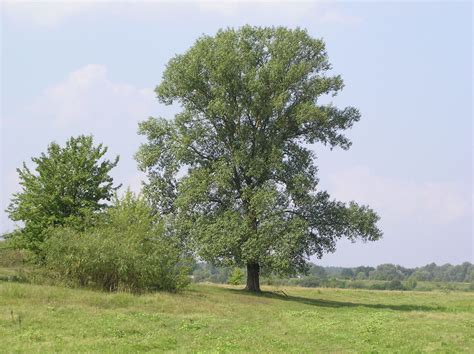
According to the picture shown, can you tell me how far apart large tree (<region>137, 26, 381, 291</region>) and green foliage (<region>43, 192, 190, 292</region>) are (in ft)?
15.7

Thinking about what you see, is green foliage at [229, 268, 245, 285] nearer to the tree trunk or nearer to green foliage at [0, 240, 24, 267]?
the tree trunk

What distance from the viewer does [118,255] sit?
34.3m

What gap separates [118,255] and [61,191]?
7.34 m

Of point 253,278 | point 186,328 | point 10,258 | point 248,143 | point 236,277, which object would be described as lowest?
point 186,328

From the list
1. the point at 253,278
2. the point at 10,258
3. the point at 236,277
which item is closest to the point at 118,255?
the point at 253,278

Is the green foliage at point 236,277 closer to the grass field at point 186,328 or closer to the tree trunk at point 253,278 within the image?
the tree trunk at point 253,278

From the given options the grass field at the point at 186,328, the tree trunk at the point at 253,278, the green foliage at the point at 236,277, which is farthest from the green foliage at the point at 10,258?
the green foliage at the point at 236,277

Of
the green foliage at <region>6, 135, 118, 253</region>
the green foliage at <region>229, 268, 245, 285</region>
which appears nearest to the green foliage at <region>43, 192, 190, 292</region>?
the green foliage at <region>6, 135, 118, 253</region>

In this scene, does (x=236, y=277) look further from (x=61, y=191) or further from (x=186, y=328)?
(x=186, y=328)

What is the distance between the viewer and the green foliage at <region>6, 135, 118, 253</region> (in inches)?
1475

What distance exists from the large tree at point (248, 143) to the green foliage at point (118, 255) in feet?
15.7

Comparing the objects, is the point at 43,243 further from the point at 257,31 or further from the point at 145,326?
the point at 257,31

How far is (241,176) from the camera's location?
1791 inches

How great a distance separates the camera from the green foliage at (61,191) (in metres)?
37.5
